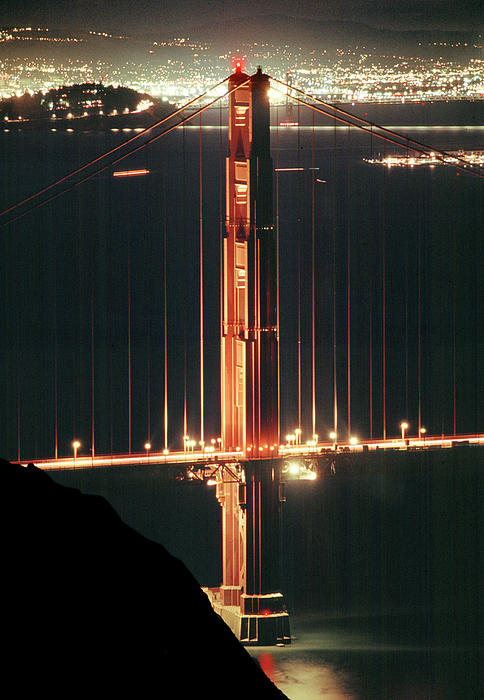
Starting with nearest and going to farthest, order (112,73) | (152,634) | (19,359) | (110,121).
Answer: (152,634), (19,359), (112,73), (110,121)

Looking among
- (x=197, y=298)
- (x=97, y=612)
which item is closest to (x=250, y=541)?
(x=97, y=612)

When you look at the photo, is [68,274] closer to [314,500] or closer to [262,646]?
[314,500]

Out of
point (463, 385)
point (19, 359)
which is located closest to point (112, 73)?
point (19, 359)

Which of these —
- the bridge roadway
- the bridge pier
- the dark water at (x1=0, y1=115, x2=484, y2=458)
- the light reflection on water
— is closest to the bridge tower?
the bridge pier

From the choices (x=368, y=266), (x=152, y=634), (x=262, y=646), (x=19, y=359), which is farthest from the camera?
(x=368, y=266)

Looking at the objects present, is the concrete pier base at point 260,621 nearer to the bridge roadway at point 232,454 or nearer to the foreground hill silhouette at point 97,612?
the bridge roadway at point 232,454

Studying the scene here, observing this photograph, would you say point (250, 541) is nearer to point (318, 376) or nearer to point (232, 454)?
point (232, 454)

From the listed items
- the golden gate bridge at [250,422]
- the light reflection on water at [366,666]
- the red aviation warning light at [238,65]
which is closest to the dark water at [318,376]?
the light reflection on water at [366,666]
